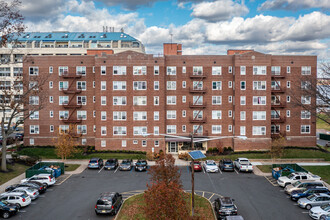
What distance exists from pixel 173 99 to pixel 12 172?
27.0m

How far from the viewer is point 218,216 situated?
25375mm

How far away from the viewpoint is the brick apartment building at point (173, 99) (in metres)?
50.3

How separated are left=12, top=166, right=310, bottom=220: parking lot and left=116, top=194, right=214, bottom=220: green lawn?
1.54 metres

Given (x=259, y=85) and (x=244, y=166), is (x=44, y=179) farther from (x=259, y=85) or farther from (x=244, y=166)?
(x=259, y=85)

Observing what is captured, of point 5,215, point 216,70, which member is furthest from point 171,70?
point 5,215

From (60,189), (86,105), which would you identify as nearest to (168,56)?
(86,105)

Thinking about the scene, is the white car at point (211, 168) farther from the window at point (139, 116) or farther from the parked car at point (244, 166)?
the window at point (139, 116)

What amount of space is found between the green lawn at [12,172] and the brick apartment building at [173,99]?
9.40m

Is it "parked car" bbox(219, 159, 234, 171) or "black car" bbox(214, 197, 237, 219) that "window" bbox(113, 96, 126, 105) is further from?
"black car" bbox(214, 197, 237, 219)

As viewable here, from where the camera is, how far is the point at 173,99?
52250mm

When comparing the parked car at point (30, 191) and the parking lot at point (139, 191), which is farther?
the parked car at point (30, 191)

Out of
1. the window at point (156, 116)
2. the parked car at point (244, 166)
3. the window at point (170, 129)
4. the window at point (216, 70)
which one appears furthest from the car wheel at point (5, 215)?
the window at point (216, 70)

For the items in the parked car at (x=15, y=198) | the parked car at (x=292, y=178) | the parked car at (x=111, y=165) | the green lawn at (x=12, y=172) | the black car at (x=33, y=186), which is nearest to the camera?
the parked car at (x=15, y=198)

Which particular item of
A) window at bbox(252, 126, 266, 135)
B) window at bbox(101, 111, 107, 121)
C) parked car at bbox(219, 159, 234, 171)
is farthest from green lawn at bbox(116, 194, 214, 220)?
window at bbox(252, 126, 266, 135)
